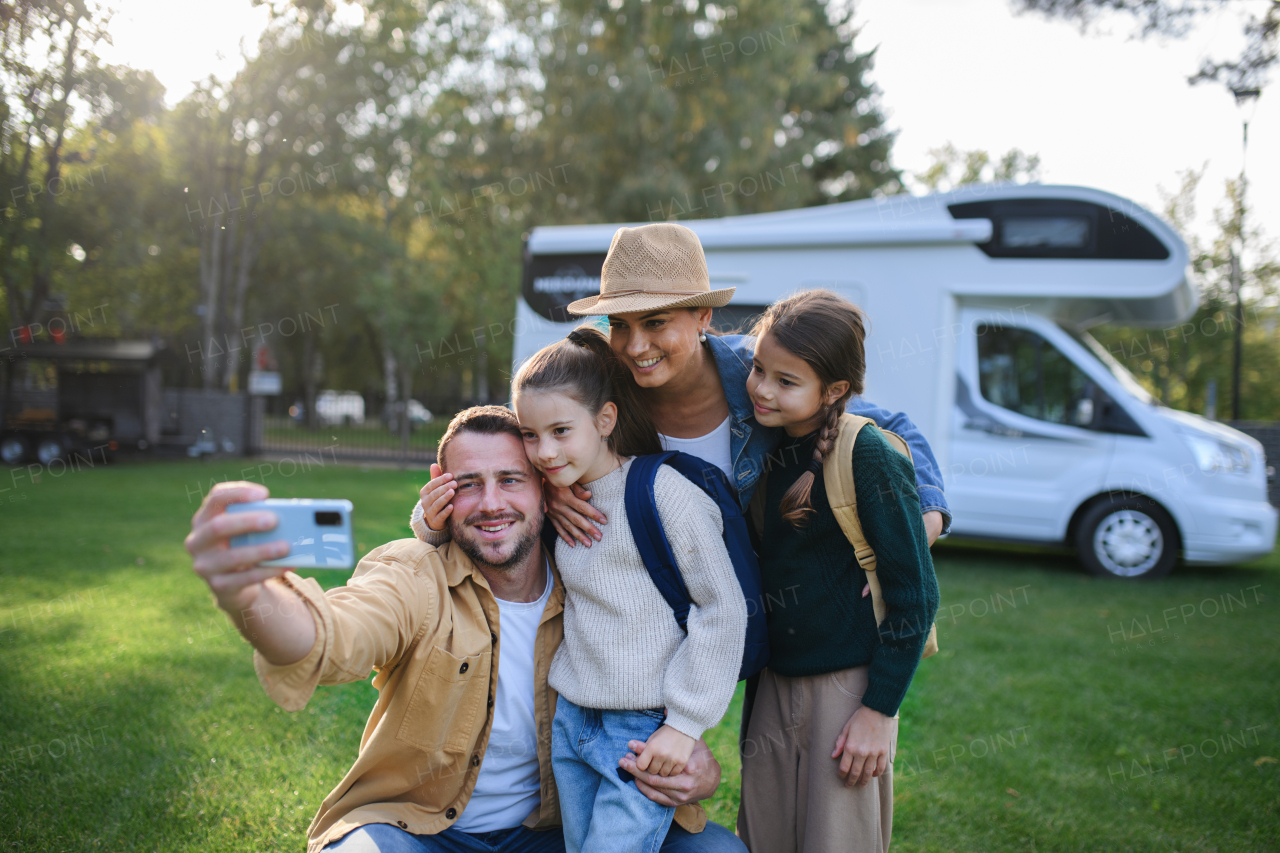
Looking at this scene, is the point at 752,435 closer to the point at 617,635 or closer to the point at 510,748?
the point at 617,635

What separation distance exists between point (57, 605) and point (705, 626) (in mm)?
5809

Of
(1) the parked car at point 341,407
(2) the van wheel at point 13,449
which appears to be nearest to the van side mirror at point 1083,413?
(1) the parked car at point 341,407

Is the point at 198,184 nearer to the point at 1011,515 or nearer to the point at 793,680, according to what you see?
the point at 1011,515

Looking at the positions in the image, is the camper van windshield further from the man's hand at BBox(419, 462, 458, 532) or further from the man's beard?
the man's hand at BBox(419, 462, 458, 532)

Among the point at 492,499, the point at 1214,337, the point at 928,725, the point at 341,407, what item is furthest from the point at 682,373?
the point at 1214,337

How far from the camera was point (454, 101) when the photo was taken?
2283cm

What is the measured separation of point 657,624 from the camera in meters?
2.00

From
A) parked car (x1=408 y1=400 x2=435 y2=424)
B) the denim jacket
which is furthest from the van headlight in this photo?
parked car (x1=408 y1=400 x2=435 y2=424)

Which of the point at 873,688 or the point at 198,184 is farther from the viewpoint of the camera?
the point at 198,184

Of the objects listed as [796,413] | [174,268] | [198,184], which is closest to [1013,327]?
[796,413]

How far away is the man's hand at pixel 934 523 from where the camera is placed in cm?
230

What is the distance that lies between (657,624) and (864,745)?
609mm

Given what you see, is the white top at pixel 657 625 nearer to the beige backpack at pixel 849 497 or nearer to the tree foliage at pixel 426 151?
the beige backpack at pixel 849 497

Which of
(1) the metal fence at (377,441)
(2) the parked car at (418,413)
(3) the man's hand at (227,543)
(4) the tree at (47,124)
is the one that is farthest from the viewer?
(2) the parked car at (418,413)
